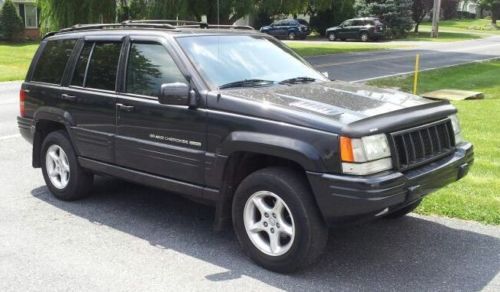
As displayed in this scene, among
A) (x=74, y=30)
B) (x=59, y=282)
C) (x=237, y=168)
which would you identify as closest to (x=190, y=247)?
(x=237, y=168)

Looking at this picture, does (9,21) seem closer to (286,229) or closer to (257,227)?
(257,227)

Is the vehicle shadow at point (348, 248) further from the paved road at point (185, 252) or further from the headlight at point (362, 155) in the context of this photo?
the headlight at point (362, 155)

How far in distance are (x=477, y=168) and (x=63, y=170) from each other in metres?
4.90

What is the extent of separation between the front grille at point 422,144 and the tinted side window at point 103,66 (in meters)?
2.75

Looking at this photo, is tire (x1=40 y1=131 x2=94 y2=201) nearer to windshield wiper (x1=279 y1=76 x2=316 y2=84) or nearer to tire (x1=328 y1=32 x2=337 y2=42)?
windshield wiper (x1=279 y1=76 x2=316 y2=84)

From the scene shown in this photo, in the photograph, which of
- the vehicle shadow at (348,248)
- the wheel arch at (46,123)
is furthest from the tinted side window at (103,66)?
the vehicle shadow at (348,248)

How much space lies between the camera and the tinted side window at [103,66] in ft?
18.9

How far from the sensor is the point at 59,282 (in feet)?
14.4

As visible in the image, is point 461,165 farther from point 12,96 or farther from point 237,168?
point 12,96

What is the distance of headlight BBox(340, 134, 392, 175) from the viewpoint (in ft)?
13.5

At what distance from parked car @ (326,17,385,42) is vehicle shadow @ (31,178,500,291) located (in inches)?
1592

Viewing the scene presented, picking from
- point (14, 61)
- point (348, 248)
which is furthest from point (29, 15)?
point (348, 248)

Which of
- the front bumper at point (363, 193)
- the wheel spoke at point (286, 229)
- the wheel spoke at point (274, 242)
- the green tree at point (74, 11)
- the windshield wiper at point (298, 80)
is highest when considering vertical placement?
the green tree at point (74, 11)

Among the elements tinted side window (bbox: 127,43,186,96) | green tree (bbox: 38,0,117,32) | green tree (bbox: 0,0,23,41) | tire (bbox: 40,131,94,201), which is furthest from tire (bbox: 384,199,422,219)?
green tree (bbox: 0,0,23,41)
